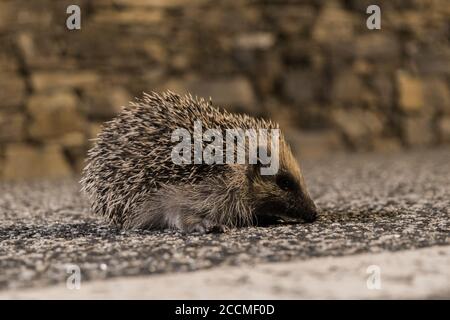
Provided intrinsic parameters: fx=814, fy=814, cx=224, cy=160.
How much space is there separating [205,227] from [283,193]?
1.65ft

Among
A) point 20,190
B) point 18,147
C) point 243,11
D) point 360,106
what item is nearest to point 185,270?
point 20,190

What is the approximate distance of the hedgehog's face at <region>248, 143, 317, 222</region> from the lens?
4645mm

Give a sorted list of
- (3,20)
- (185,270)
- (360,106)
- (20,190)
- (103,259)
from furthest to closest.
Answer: (360,106), (3,20), (20,190), (103,259), (185,270)

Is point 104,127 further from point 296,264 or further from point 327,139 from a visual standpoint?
point 327,139

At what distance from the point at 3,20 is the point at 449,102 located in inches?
242

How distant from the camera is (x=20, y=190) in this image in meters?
7.84

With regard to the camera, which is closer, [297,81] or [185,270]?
[185,270]

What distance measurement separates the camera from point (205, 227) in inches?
176

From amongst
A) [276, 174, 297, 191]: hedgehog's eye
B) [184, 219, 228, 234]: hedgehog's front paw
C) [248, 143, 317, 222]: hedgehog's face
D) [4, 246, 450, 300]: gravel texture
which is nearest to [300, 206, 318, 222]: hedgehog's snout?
[248, 143, 317, 222]: hedgehog's face

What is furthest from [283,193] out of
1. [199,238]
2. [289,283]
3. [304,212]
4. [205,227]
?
[289,283]

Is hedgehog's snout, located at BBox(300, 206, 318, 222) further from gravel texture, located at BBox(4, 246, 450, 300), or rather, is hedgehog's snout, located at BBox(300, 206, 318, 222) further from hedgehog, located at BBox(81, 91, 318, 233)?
gravel texture, located at BBox(4, 246, 450, 300)

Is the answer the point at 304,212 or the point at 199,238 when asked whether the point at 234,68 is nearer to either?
the point at 304,212

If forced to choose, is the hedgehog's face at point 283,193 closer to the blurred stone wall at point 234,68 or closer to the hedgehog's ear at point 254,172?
the hedgehog's ear at point 254,172

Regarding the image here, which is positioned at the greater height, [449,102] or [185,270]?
[449,102]
